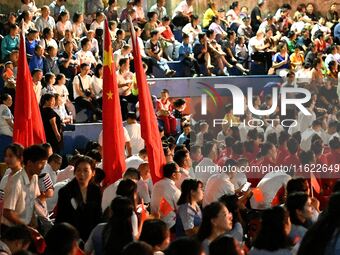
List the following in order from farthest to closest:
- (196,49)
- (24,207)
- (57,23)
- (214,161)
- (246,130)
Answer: (196,49) → (57,23) → (246,130) → (214,161) → (24,207)

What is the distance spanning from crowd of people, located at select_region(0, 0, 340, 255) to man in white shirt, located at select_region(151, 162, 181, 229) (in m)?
0.01

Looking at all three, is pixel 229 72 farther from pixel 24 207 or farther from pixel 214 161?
pixel 24 207

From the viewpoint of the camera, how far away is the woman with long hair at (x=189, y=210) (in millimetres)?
13164

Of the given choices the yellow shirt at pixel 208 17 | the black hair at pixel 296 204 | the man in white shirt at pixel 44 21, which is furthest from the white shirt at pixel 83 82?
the black hair at pixel 296 204

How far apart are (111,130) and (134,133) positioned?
4.96 metres

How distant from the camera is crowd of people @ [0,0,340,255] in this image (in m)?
10.6

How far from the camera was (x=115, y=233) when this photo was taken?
10.8 meters

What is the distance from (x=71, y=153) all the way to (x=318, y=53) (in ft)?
27.9

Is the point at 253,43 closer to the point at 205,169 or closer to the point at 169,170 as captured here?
the point at 205,169

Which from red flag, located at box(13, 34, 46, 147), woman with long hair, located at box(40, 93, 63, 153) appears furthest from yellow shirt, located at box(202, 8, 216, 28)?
red flag, located at box(13, 34, 46, 147)

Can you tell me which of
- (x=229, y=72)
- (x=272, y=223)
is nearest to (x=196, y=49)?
(x=229, y=72)

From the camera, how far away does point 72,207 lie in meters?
12.7

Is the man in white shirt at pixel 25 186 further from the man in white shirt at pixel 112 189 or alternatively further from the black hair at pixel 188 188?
the black hair at pixel 188 188

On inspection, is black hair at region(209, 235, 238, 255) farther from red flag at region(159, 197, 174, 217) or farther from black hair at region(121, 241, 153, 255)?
red flag at region(159, 197, 174, 217)
